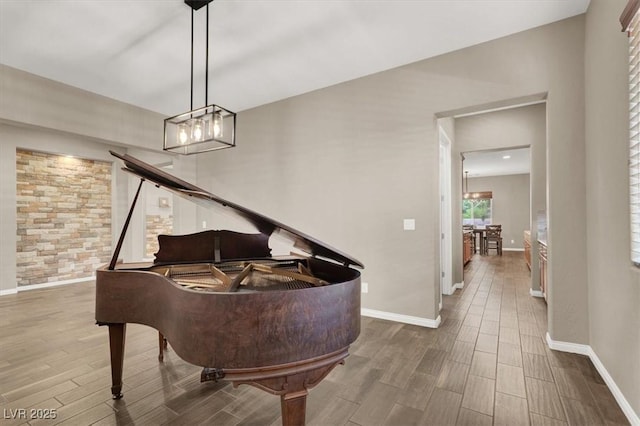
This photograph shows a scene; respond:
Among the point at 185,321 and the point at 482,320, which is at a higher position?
the point at 185,321

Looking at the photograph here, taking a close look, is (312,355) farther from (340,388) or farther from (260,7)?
(260,7)

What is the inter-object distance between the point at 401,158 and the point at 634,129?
1887mm

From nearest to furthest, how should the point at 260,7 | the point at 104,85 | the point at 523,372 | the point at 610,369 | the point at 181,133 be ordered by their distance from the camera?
the point at 610,369, the point at 523,372, the point at 260,7, the point at 181,133, the point at 104,85

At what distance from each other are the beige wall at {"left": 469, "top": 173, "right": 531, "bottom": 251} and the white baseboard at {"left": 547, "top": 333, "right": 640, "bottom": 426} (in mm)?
10052

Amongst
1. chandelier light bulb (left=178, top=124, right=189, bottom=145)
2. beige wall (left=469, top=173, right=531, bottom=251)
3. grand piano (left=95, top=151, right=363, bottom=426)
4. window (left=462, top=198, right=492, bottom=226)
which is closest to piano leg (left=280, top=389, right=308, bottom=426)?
grand piano (left=95, top=151, right=363, bottom=426)

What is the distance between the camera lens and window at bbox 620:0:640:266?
1612 millimetres

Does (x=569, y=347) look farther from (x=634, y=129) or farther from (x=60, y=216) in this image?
(x=60, y=216)

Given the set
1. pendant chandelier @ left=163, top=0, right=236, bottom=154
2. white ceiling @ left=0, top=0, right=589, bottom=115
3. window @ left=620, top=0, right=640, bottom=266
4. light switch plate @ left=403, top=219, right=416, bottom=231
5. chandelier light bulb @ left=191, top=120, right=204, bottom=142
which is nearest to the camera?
window @ left=620, top=0, right=640, bottom=266

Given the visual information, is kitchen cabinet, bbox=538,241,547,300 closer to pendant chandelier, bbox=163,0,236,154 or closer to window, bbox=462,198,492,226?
pendant chandelier, bbox=163,0,236,154

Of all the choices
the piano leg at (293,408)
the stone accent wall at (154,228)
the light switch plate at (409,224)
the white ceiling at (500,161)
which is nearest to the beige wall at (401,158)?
the light switch plate at (409,224)

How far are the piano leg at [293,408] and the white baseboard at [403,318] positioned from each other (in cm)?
205

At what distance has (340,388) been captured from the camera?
205 cm

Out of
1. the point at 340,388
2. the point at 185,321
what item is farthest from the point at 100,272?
the point at 340,388

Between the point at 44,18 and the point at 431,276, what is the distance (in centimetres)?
436
